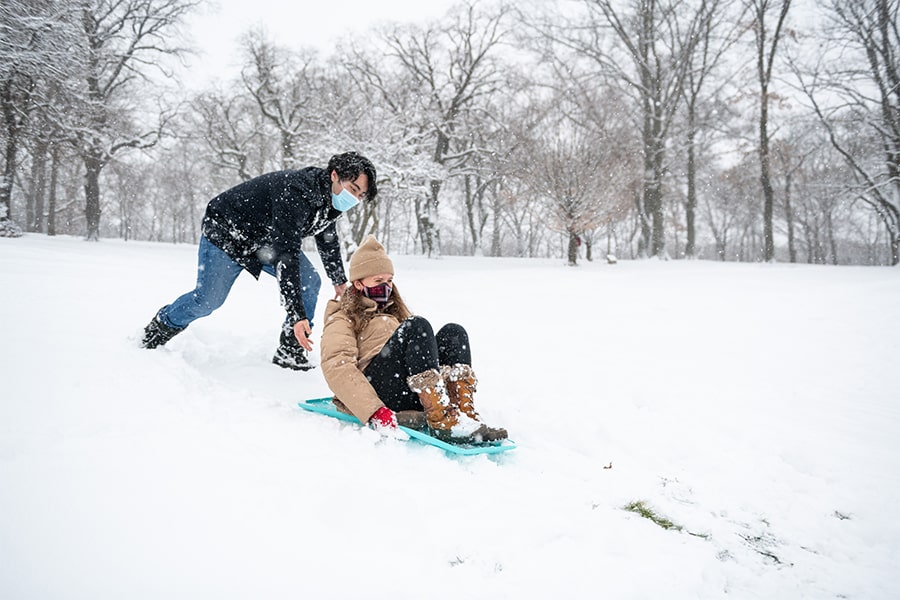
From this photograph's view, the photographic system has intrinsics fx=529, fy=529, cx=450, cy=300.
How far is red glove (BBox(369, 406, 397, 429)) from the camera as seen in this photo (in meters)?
2.80

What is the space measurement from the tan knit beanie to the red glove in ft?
2.86

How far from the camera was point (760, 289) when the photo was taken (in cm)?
1010

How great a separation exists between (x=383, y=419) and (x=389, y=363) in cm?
35

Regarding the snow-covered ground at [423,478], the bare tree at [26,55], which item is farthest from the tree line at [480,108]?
the snow-covered ground at [423,478]

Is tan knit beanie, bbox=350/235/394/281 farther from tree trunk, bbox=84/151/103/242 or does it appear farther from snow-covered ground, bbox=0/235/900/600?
tree trunk, bbox=84/151/103/242

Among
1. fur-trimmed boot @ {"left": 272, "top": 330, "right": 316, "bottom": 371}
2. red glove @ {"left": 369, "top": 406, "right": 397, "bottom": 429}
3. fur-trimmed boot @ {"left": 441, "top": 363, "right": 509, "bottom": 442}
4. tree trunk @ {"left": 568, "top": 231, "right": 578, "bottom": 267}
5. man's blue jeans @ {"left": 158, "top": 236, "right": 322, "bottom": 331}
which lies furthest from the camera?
tree trunk @ {"left": 568, "top": 231, "right": 578, "bottom": 267}

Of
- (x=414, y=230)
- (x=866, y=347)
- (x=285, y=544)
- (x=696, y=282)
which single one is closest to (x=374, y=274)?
(x=285, y=544)

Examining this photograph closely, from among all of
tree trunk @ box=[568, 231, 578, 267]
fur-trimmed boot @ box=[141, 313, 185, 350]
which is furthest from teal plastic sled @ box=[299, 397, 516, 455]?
tree trunk @ box=[568, 231, 578, 267]

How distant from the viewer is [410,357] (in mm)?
2898

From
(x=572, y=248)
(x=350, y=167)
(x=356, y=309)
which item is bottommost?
(x=356, y=309)

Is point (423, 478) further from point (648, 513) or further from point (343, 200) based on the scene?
point (343, 200)

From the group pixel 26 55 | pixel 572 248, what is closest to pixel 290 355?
pixel 26 55

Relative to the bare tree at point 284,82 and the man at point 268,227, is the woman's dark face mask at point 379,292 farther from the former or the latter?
the bare tree at point 284,82

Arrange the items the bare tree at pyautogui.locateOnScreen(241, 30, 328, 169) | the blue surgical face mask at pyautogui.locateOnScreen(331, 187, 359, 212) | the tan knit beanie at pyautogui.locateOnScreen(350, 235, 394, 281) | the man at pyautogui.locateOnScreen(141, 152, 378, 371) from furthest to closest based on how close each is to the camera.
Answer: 1. the bare tree at pyautogui.locateOnScreen(241, 30, 328, 169)
2. the blue surgical face mask at pyautogui.locateOnScreen(331, 187, 359, 212)
3. the man at pyautogui.locateOnScreen(141, 152, 378, 371)
4. the tan knit beanie at pyautogui.locateOnScreen(350, 235, 394, 281)
